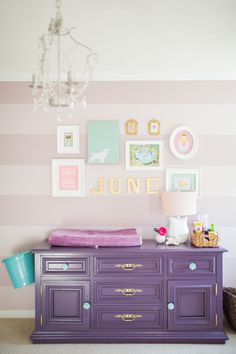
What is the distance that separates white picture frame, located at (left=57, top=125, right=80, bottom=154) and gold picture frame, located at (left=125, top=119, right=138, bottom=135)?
48 centimetres

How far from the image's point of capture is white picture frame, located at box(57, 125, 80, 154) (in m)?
3.84

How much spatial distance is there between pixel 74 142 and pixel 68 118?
245 millimetres

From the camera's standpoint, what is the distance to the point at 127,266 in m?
3.35

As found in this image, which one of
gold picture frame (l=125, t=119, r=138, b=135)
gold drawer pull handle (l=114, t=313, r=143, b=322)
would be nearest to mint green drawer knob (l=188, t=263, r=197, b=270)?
gold drawer pull handle (l=114, t=313, r=143, b=322)

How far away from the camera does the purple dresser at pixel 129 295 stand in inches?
131

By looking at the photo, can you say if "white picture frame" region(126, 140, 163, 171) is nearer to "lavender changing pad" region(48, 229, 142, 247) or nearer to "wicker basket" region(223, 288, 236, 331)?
"lavender changing pad" region(48, 229, 142, 247)

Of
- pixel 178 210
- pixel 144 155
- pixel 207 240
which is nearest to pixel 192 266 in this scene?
pixel 207 240

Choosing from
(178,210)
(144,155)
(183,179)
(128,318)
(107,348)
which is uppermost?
(144,155)

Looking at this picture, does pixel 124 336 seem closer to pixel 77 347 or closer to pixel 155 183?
pixel 77 347

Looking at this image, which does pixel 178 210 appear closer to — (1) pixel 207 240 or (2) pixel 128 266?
(1) pixel 207 240

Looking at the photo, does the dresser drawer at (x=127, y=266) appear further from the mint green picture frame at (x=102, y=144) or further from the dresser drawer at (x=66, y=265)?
the mint green picture frame at (x=102, y=144)

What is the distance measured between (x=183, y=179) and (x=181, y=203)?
0.39 m

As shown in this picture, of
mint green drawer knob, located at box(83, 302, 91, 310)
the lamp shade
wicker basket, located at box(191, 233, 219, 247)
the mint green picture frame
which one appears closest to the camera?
mint green drawer knob, located at box(83, 302, 91, 310)

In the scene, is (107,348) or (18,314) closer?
(107,348)
